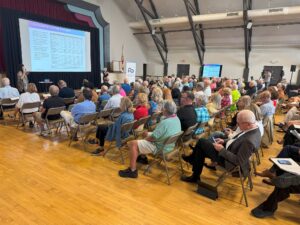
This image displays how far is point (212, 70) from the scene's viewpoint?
1424 centimetres

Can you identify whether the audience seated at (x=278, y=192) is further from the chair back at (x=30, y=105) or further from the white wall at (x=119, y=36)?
the white wall at (x=119, y=36)

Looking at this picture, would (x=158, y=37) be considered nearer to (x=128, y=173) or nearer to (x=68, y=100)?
(x=68, y=100)

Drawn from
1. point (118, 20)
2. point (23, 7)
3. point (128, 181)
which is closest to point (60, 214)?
point (128, 181)

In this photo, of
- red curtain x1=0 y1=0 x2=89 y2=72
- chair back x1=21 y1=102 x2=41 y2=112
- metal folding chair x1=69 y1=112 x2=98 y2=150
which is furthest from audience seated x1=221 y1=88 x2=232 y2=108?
red curtain x1=0 y1=0 x2=89 y2=72

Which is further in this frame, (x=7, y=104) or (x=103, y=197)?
(x=7, y=104)

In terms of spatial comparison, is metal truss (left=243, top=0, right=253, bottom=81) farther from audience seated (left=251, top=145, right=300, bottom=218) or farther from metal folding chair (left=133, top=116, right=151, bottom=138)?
audience seated (left=251, top=145, right=300, bottom=218)

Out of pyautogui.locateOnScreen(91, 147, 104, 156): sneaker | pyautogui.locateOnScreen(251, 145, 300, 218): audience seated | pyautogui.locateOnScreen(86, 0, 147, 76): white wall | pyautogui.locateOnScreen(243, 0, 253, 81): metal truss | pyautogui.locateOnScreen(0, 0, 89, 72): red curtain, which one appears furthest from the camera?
pyautogui.locateOnScreen(86, 0, 147, 76): white wall

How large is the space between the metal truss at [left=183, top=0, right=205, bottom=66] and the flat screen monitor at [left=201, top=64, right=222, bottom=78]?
0.44m

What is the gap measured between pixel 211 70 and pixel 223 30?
2597 millimetres

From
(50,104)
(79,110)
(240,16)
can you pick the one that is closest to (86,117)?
(79,110)

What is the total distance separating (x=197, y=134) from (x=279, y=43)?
11322mm

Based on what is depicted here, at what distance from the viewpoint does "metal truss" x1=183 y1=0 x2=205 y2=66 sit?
454 inches

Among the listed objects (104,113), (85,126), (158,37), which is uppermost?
(158,37)

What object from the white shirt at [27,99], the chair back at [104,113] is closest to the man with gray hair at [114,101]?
the chair back at [104,113]
